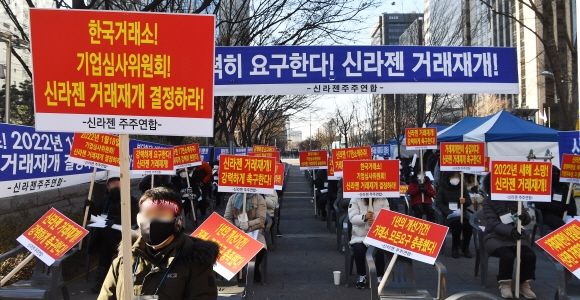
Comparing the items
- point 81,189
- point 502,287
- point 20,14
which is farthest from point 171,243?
point 20,14

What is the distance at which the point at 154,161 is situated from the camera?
11195 millimetres

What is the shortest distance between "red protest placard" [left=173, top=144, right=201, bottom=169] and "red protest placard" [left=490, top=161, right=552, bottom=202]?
7619 millimetres

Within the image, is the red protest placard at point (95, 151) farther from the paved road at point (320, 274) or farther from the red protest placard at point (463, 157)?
the red protest placard at point (463, 157)

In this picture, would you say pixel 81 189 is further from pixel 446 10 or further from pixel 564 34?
pixel 446 10

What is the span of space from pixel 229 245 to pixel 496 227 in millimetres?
3967

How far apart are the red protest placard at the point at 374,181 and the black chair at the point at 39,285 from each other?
153 inches

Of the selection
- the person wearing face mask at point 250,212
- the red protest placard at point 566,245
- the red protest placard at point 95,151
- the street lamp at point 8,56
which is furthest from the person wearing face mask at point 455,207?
the street lamp at point 8,56

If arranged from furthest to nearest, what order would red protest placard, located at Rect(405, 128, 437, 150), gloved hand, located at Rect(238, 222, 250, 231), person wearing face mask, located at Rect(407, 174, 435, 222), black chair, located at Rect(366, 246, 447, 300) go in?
red protest placard, located at Rect(405, 128, 437, 150), person wearing face mask, located at Rect(407, 174, 435, 222), gloved hand, located at Rect(238, 222, 250, 231), black chair, located at Rect(366, 246, 447, 300)

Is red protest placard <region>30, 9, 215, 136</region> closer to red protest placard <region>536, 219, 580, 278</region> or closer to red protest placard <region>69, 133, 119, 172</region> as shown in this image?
red protest placard <region>536, 219, 580, 278</region>

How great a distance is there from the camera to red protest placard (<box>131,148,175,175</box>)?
11.1m

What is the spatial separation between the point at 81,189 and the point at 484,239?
297 inches

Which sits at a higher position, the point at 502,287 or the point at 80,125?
the point at 80,125

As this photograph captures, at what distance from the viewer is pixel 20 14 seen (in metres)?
13.9

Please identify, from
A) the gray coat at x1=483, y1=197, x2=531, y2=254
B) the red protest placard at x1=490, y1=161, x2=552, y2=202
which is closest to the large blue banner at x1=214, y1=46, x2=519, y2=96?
the red protest placard at x1=490, y1=161, x2=552, y2=202
